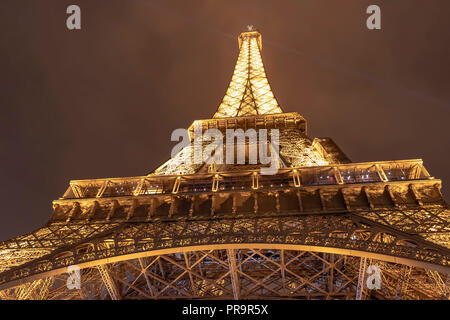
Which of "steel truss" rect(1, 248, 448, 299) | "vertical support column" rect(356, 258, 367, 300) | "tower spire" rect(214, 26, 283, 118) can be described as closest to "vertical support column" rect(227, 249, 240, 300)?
"steel truss" rect(1, 248, 448, 299)

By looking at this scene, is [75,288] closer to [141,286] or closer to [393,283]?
[141,286]

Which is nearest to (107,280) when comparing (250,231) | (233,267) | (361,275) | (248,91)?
(233,267)

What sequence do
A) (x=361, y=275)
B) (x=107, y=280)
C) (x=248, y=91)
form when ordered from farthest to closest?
(x=248, y=91) < (x=107, y=280) < (x=361, y=275)

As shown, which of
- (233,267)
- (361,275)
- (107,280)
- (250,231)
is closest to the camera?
(250,231)

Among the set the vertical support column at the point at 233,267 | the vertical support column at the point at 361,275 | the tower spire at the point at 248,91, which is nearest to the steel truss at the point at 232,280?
the vertical support column at the point at 233,267

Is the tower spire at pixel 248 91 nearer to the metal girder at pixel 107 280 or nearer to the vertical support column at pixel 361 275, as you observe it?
the vertical support column at pixel 361 275

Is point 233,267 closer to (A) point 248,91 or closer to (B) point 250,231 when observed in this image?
(B) point 250,231
